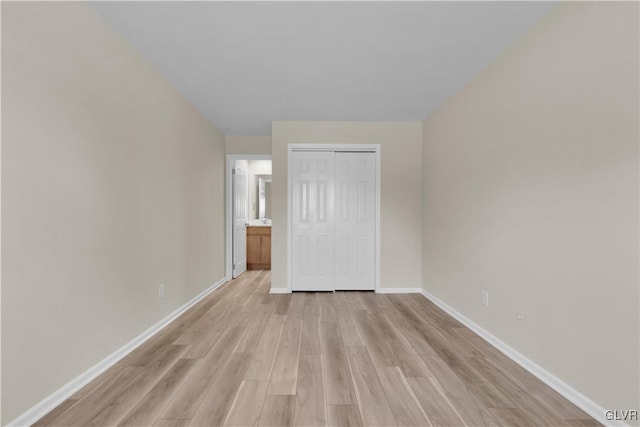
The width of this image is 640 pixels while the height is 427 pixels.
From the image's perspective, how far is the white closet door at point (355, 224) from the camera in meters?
3.97

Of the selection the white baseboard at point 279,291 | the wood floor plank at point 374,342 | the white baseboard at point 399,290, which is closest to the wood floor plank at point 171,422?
the wood floor plank at point 374,342

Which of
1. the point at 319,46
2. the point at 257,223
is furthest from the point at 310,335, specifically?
the point at 257,223

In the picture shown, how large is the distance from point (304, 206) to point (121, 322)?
8.05ft

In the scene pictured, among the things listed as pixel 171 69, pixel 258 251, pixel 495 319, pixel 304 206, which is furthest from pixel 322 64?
pixel 258 251

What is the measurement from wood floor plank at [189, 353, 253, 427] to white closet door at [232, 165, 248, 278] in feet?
9.28

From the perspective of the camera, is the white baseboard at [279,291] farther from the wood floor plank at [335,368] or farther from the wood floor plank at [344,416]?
the wood floor plank at [344,416]

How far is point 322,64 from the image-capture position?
2.43 m

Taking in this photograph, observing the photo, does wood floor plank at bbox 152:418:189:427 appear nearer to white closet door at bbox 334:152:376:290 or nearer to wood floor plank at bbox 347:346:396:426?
wood floor plank at bbox 347:346:396:426

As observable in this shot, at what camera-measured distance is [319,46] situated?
7.13 feet

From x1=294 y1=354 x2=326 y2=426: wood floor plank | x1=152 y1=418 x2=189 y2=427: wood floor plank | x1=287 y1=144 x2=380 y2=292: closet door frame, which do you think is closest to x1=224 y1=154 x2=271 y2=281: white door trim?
x1=287 y1=144 x2=380 y2=292: closet door frame

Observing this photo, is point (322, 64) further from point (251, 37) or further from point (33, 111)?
point (33, 111)

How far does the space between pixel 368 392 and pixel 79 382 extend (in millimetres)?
1799

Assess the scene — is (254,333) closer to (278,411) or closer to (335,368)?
(335,368)

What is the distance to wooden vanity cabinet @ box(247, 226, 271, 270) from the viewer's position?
5.61m
